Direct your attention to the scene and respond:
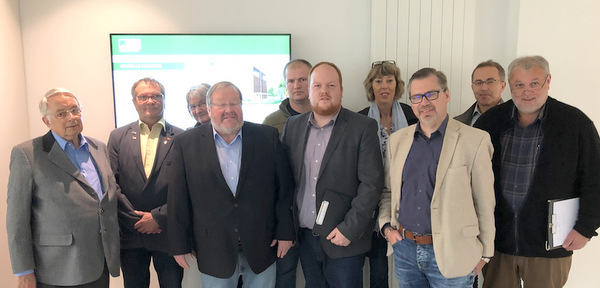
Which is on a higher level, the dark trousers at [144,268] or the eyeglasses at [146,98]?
the eyeglasses at [146,98]

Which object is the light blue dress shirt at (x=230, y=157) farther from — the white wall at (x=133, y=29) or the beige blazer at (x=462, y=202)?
the white wall at (x=133, y=29)

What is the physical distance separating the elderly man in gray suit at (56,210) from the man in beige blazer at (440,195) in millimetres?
1718

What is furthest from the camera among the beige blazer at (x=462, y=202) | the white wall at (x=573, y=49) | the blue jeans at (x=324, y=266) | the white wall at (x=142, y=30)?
the white wall at (x=142, y=30)

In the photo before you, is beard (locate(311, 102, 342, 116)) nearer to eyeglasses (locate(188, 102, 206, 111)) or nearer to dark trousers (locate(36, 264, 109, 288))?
eyeglasses (locate(188, 102, 206, 111))

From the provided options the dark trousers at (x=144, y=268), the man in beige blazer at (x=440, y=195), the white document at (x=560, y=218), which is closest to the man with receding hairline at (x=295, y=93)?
the man in beige blazer at (x=440, y=195)

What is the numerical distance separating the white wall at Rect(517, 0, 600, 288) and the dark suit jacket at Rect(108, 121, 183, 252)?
3.20m

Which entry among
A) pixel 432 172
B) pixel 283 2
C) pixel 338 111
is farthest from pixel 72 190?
pixel 283 2

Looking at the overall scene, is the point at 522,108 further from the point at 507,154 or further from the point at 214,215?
the point at 214,215

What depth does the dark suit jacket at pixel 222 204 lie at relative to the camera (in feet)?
6.54

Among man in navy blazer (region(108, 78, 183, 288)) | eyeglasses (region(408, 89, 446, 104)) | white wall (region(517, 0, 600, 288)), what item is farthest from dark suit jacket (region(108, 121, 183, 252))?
white wall (region(517, 0, 600, 288))

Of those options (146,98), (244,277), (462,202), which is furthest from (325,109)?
(146,98)

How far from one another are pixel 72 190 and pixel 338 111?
1.58 meters

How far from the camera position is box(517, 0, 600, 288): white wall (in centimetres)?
289

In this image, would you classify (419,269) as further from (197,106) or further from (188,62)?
(188,62)
